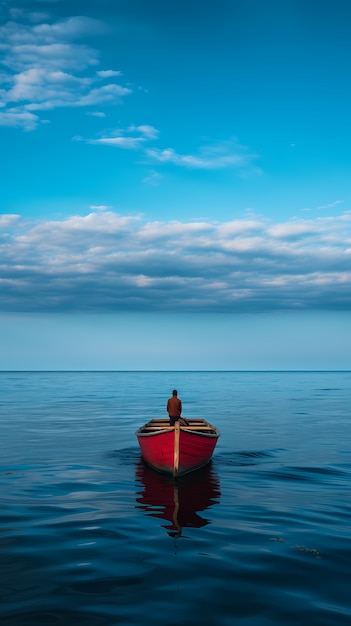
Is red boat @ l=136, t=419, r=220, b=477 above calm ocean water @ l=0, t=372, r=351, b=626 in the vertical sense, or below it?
above

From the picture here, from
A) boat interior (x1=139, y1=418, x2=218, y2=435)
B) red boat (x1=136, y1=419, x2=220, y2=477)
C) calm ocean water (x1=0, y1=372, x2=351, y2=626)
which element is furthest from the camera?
boat interior (x1=139, y1=418, x2=218, y2=435)

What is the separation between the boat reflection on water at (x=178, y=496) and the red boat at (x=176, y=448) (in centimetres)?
41

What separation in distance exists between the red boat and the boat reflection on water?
0.41 meters

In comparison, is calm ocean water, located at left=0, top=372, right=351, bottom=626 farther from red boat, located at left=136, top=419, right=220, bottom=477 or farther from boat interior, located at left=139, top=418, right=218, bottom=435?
boat interior, located at left=139, top=418, right=218, bottom=435

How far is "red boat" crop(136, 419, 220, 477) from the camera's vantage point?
18.4 m

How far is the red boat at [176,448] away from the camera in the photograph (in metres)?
18.4

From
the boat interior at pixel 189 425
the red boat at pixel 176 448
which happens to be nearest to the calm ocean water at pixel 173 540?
the red boat at pixel 176 448

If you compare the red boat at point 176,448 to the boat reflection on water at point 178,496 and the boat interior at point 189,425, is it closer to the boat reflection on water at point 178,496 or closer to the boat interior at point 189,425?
the boat reflection on water at point 178,496


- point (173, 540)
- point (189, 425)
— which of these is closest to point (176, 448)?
point (189, 425)

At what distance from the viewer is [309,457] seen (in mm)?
24359

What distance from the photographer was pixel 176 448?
1842 cm

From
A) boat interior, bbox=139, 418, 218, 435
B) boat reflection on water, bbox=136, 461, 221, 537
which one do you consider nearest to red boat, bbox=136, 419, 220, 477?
boat reflection on water, bbox=136, 461, 221, 537

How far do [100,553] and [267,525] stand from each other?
4.49 m

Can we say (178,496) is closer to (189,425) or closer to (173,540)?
(173,540)
